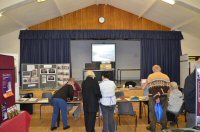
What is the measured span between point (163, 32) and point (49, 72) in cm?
480

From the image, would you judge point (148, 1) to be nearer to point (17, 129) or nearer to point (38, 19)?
point (38, 19)

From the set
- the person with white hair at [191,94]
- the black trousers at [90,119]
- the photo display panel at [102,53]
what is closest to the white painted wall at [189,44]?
the photo display panel at [102,53]

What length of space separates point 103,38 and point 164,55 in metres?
2.60

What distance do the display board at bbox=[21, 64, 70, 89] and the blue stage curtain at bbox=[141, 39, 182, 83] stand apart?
3.23 metres

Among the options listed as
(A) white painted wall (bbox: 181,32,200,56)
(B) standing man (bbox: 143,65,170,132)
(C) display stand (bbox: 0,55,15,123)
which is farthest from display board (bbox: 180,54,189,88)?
(C) display stand (bbox: 0,55,15,123)

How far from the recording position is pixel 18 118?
3127mm

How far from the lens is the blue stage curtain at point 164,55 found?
425 inches

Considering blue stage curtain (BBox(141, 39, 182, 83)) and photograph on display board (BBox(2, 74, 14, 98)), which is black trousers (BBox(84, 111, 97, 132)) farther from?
blue stage curtain (BBox(141, 39, 182, 83))

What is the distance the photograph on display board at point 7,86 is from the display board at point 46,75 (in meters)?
7.18

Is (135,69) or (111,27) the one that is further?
(135,69)

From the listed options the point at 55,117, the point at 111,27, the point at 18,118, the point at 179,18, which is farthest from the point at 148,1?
the point at 18,118

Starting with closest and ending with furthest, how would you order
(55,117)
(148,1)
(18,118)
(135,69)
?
(18,118) < (55,117) < (148,1) < (135,69)

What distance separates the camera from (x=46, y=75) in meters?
10.1

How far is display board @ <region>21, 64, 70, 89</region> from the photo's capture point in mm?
9984
